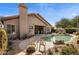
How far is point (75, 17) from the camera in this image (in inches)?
271

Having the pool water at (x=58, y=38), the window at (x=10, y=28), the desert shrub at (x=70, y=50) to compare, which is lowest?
the desert shrub at (x=70, y=50)

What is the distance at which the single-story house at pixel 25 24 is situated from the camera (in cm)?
691

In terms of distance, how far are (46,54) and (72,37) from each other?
0.49 metres

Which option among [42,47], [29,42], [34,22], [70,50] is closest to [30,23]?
[34,22]

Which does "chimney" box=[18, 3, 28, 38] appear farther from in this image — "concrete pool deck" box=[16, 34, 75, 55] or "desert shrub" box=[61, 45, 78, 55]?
"desert shrub" box=[61, 45, 78, 55]

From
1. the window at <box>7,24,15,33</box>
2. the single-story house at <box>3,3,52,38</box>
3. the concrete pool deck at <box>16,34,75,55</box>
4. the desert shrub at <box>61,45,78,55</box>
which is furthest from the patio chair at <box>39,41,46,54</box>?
the window at <box>7,24,15,33</box>

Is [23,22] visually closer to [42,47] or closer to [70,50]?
[42,47]

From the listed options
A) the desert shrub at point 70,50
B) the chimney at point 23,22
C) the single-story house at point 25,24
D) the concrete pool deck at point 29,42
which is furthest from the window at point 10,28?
the desert shrub at point 70,50

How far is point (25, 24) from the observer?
6.95 metres

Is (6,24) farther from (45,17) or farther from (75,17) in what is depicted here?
(75,17)

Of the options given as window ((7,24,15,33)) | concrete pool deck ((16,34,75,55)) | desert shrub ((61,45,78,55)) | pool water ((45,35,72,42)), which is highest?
window ((7,24,15,33))

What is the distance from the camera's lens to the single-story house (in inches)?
272

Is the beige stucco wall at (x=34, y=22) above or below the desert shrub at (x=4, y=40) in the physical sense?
above

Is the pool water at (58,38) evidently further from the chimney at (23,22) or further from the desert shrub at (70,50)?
the chimney at (23,22)
